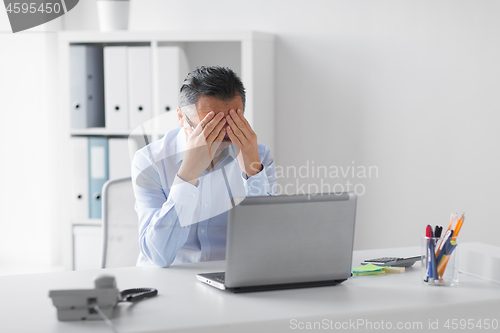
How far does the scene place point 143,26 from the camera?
9.31ft

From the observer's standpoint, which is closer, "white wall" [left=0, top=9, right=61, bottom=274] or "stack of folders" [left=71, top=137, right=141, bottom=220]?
"stack of folders" [left=71, top=137, right=141, bottom=220]

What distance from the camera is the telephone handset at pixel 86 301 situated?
3.17ft

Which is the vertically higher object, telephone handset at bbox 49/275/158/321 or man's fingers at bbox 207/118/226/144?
man's fingers at bbox 207/118/226/144

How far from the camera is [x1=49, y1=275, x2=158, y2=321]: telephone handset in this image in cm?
97

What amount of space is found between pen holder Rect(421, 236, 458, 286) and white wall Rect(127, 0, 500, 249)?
1.46 metres

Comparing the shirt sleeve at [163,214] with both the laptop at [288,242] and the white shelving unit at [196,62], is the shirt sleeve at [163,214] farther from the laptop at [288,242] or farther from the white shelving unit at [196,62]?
the white shelving unit at [196,62]

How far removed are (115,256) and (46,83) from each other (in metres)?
1.49

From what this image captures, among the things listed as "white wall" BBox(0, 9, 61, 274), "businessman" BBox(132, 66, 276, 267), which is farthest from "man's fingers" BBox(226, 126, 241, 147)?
"white wall" BBox(0, 9, 61, 274)

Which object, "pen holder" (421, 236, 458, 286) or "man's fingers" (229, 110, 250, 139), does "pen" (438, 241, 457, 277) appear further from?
"man's fingers" (229, 110, 250, 139)

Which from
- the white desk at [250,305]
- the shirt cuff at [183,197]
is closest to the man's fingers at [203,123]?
the shirt cuff at [183,197]

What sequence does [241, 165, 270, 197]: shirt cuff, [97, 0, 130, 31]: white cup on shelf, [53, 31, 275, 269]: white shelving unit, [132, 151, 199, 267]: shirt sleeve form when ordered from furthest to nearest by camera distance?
1. [97, 0, 130, 31]: white cup on shelf
2. [53, 31, 275, 269]: white shelving unit
3. [241, 165, 270, 197]: shirt cuff
4. [132, 151, 199, 267]: shirt sleeve

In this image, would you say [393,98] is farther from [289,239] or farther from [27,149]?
[27,149]

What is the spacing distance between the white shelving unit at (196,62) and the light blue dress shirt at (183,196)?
875mm

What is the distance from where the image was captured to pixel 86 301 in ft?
3.18
